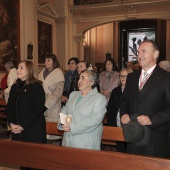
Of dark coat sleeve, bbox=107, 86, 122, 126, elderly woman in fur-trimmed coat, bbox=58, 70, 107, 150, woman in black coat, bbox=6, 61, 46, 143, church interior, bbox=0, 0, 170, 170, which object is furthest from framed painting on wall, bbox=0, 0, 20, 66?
elderly woman in fur-trimmed coat, bbox=58, 70, 107, 150

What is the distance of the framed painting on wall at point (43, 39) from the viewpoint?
1312cm

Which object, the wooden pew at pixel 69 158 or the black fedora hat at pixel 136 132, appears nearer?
the wooden pew at pixel 69 158

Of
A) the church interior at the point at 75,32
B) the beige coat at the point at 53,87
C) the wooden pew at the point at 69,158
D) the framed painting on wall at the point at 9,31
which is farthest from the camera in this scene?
the framed painting on wall at the point at 9,31

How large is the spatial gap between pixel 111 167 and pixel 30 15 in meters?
10.1

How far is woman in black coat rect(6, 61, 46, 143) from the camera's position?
141 inches

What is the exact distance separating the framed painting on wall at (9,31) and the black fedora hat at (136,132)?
8.38 metres

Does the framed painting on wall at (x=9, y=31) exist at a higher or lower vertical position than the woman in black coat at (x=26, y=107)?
higher

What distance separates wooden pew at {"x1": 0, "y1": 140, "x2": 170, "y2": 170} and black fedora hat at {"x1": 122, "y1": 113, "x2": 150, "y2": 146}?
8.6 inches

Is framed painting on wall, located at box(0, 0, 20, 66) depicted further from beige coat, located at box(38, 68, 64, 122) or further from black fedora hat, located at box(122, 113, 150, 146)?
black fedora hat, located at box(122, 113, 150, 146)

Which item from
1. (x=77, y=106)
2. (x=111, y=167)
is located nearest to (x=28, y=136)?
(x=77, y=106)

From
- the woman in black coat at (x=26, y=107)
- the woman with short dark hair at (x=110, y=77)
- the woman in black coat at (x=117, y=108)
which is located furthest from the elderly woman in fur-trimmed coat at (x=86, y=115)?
the woman with short dark hair at (x=110, y=77)

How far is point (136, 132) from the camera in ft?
8.97

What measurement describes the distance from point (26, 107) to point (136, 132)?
1.55 m

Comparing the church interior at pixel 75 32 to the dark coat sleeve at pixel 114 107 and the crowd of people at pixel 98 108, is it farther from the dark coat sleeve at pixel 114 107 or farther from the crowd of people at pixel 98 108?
the dark coat sleeve at pixel 114 107
